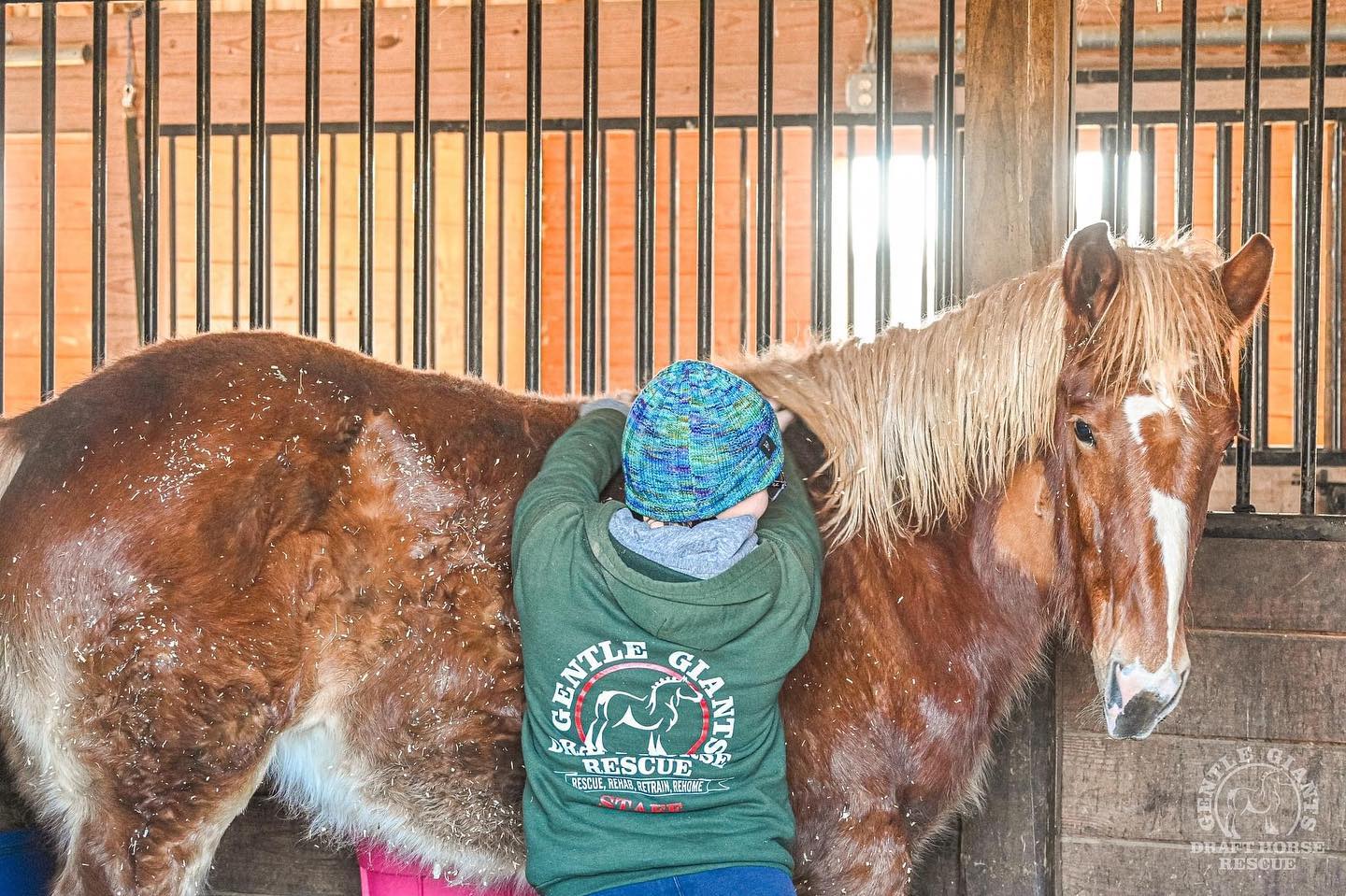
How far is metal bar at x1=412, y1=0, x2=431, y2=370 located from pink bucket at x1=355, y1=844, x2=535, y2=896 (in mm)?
1155

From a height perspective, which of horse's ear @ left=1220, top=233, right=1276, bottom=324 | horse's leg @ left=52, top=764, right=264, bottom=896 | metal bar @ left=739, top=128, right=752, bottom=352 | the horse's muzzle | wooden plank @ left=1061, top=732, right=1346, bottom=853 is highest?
metal bar @ left=739, top=128, right=752, bottom=352

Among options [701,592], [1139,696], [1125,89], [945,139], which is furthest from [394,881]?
[1125,89]

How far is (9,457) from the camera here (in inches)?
84.5

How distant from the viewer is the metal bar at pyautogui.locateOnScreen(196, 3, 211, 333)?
9.92 feet

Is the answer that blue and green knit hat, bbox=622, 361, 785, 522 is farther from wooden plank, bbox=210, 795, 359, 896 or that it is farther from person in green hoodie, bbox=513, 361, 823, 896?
wooden plank, bbox=210, 795, 359, 896

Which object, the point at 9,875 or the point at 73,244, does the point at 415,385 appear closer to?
the point at 9,875

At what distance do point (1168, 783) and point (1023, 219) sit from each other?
134 cm

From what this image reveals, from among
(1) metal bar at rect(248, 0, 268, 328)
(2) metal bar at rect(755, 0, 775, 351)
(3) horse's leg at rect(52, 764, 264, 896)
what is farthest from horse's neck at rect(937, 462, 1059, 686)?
(1) metal bar at rect(248, 0, 268, 328)

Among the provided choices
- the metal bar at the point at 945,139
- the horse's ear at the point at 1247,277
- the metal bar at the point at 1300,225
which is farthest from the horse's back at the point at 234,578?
the metal bar at the point at 1300,225

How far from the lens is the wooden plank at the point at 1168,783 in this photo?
2666 mm

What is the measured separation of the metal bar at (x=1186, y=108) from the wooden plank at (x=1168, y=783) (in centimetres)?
120

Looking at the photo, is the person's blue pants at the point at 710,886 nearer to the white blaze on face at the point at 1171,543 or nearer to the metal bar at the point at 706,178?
the white blaze on face at the point at 1171,543

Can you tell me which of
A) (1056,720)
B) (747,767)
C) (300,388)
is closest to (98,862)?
(300,388)

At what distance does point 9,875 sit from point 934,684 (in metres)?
2.02
